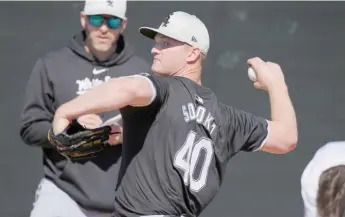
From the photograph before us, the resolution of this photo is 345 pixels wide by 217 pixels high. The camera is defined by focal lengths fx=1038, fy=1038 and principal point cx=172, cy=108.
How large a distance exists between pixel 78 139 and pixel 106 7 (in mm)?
1251

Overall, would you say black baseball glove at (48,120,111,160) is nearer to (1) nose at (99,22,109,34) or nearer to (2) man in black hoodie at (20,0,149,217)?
(2) man in black hoodie at (20,0,149,217)

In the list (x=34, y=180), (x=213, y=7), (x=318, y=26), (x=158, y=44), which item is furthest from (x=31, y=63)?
(x=158, y=44)

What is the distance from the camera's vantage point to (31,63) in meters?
6.64

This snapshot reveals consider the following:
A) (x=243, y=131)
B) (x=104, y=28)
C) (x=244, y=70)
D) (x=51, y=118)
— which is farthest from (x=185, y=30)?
(x=244, y=70)

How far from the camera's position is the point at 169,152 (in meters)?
4.09

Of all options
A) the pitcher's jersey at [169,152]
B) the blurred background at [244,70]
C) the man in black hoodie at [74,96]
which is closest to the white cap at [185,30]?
the pitcher's jersey at [169,152]

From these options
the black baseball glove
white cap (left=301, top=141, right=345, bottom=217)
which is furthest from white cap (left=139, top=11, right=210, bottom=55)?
white cap (left=301, top=141, right=345, bottom=217)

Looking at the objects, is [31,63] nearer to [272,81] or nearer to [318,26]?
[318,26]

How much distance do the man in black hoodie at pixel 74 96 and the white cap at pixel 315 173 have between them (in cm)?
213

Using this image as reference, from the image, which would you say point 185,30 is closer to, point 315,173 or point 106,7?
point 106,7

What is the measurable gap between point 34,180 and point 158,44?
245cm

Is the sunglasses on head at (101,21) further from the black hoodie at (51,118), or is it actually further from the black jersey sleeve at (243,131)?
the black jersey sleeve at (243,131)

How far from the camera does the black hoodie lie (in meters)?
5.15

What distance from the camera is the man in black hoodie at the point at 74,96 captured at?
5.15m
